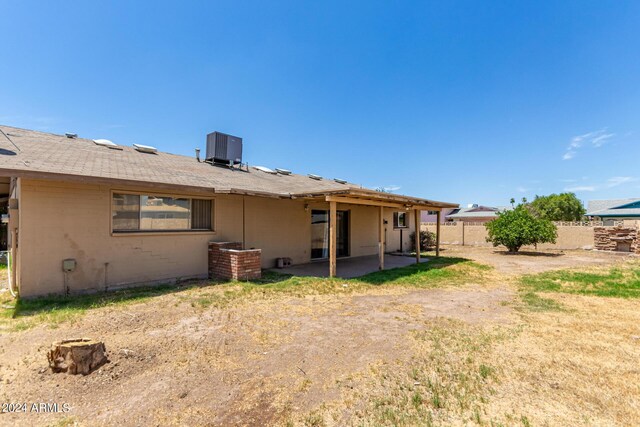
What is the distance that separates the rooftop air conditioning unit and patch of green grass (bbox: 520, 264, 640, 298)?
10.5 metres

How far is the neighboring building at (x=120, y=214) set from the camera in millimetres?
5527

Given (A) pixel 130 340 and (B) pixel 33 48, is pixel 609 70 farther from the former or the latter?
(B) pixel 33 48

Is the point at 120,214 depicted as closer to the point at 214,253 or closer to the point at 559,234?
the point at 214,253

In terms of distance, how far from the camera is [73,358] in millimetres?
2840

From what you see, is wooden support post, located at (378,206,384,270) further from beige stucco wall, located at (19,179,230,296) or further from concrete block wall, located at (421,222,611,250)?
concrete block wall, located at (421,222,611,250)

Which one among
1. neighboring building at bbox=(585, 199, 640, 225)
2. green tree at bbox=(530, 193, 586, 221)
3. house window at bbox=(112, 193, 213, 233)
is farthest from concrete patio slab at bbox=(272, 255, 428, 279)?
green tree at bbox=(530, 193, 586, 221)

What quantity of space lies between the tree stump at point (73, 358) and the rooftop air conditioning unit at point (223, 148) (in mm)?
9417

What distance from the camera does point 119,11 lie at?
885 cm

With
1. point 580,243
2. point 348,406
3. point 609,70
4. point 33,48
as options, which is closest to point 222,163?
point 33,48

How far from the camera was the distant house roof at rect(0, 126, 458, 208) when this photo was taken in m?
5.33

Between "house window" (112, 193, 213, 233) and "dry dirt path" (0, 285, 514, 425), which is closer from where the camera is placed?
"dry dirt path" (0, 285, 514, 425)

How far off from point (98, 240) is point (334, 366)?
577 centimetres

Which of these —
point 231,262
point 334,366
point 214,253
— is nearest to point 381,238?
point 231,262

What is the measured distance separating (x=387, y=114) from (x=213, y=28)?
10073 millimetres
